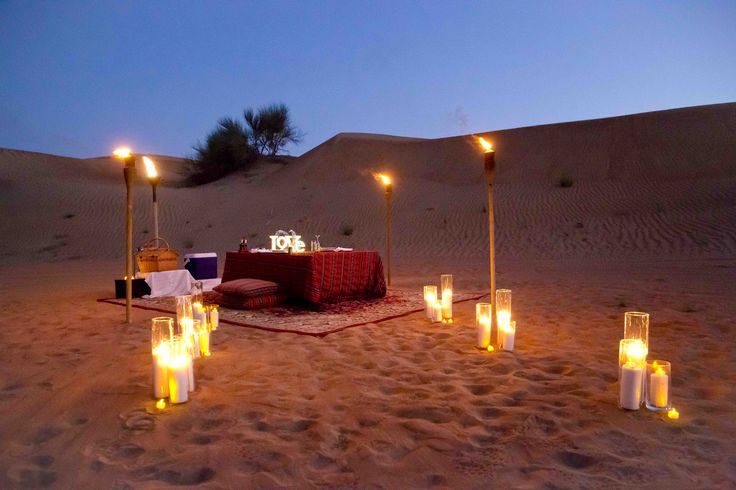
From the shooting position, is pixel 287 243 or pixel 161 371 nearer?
pixel 161 371

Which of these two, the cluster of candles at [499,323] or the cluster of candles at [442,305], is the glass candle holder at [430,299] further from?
the cluster of candles at [499,323]

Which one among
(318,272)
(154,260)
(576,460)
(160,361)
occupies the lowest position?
(576,460)

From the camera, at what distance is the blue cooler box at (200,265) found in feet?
29.0

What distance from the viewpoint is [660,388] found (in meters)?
2.91

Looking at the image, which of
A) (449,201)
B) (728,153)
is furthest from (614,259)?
(728,153)

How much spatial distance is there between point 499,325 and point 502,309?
148 millimetres

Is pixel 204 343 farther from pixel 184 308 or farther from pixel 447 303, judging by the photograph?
pixel 447 303

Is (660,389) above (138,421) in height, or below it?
above

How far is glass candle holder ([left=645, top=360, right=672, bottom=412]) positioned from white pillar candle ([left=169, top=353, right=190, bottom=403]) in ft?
9.22

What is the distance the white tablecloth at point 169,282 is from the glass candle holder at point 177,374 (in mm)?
5068

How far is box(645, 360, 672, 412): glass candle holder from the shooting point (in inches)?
115

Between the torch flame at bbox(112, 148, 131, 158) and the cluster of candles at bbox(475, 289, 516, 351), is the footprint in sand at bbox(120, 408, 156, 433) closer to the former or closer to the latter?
the cluster of candles at bbox(475, 289, 516, 351)

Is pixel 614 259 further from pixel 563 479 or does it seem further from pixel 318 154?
pixel 318 154

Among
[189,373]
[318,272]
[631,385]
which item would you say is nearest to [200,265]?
[318,272]
